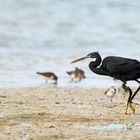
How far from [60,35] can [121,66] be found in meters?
13.5

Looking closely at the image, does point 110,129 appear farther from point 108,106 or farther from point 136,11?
point 136,11

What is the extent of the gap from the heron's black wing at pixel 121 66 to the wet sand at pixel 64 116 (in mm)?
623

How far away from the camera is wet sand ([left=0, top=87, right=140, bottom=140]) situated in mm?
9367

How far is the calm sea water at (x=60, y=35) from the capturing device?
59.8 feet

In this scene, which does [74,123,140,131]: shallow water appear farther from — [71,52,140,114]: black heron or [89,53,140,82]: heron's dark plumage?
[89,53,140,82]: heron's dark plumage

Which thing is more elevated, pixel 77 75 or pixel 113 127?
pixel 77 75

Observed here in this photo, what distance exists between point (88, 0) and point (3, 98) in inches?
1019

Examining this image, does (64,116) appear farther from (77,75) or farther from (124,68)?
(77,75)

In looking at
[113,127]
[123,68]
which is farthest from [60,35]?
[113,127]

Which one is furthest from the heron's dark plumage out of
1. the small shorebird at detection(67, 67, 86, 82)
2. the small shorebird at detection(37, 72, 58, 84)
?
the small shorebird at detection(67, 67, 86, 82)

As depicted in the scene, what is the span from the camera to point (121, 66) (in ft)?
38.8

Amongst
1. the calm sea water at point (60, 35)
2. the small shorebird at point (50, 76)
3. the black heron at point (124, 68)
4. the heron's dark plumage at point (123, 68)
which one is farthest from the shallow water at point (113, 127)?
the calm sea water at point (60, 35)

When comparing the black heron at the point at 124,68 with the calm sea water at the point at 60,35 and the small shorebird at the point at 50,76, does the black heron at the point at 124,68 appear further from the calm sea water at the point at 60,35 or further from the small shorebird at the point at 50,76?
the calm sea water at the point at 60,35

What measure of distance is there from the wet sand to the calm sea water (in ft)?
7.21
